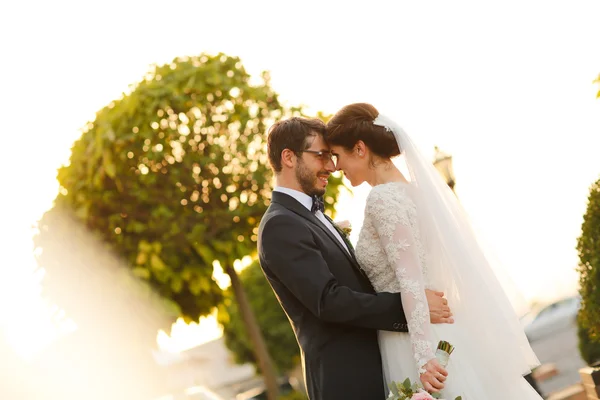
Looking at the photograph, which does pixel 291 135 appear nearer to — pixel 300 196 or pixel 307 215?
pixel 300 196

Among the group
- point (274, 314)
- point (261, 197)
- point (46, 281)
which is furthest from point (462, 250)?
point (274, 314)

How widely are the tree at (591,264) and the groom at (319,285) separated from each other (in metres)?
5.68

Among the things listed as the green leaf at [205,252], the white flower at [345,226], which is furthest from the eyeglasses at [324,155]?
the green leaf at [205,252]

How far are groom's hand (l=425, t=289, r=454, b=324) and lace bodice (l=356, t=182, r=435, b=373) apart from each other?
73 millimetres

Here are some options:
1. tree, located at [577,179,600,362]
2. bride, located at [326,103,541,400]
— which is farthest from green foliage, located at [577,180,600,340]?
bride, located at [326,103,541,400]

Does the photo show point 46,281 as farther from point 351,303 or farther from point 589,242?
point 351,303

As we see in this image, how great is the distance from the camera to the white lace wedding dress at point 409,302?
4129 millimetres

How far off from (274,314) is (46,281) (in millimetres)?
21766

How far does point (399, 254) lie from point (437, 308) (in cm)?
37

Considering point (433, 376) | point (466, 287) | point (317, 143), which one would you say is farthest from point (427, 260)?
point (317, 143)

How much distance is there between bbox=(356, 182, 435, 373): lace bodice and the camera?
4.11m

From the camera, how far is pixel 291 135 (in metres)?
4.55

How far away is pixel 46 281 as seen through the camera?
12.6 metres

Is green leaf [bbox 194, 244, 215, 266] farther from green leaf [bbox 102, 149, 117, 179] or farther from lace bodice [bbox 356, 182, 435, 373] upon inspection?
lace bodice [bbox 356, 182, 435, 373]
